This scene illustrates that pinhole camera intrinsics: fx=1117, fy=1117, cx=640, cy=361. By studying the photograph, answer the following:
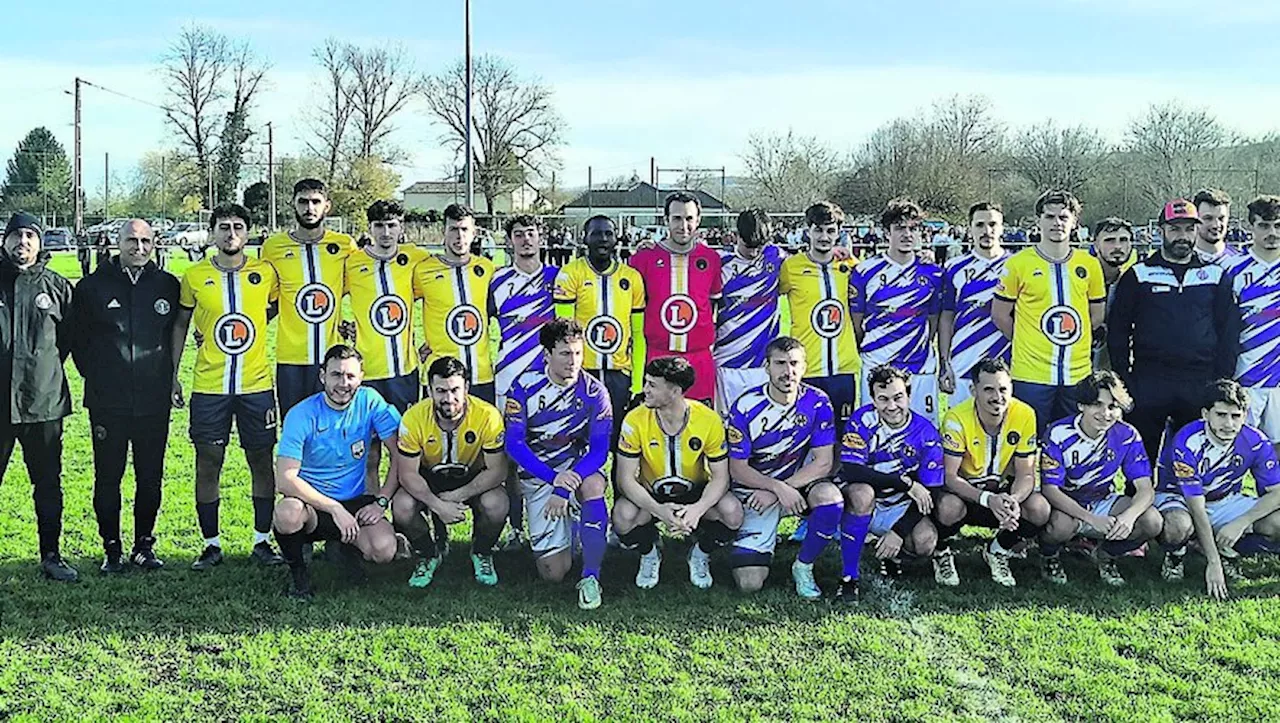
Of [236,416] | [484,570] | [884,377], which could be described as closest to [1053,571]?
[884,377]

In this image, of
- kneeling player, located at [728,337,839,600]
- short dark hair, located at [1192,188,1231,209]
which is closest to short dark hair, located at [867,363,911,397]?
kneeling player, located at [728,337,839,600]

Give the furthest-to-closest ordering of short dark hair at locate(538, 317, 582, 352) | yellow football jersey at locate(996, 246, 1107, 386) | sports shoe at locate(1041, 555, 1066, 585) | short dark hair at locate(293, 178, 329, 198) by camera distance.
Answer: yellow football jersey at locate(996, 246, 1107, 386) → short dark hair at locate(293, 178, 329, 198) → sports shoe at locate(1041, 555, 1066, 585) → short dark hair at locate(538, 317, 582, 352)

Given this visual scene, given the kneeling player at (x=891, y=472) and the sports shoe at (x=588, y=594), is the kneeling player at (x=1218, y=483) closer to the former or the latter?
the kneeling player at (x=891, y=472)

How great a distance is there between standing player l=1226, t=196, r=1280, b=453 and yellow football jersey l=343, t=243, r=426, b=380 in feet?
14.1

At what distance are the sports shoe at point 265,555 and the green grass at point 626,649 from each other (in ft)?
0.23

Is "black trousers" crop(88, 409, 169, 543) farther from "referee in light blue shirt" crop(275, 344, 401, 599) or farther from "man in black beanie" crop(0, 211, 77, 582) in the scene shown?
"referee in light blue shirt" crop(275, 344, 401, 599)

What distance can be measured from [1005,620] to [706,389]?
78.1 inches

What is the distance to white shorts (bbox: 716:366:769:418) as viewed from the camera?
6035 millimetres

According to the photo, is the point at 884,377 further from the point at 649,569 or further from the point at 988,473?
the point at 649,569

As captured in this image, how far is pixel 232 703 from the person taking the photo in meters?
3.95

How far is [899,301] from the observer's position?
5992mm

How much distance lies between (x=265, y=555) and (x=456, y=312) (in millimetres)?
1552

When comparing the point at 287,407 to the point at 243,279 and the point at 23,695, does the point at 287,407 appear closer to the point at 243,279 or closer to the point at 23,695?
the point at 243,279

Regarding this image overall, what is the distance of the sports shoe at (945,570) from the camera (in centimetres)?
521
